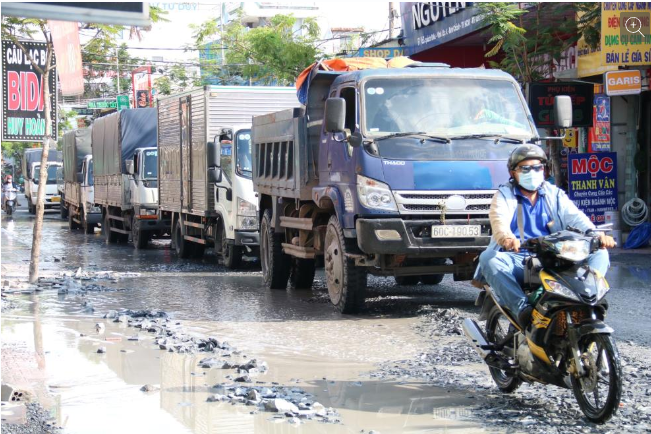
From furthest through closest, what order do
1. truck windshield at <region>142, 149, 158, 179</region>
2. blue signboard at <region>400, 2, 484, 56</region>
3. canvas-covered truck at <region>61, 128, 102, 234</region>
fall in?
1. canvas-covered truck at <region>61, 128, 102, 234</region>
2. truck windshield at <region>142, 149, 158, 179</region>
3. blue signboard at <region>400, 2, 484, 56</region>

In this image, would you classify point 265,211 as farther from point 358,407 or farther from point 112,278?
Answer: point 358,407

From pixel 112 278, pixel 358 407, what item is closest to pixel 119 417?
pixel 358 407

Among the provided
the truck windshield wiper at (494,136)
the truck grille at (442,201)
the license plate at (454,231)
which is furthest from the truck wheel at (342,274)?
the truck windshield wiper at (494,136)

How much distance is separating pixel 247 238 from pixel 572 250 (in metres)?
10.8

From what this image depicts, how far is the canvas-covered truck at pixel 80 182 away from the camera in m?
30.4

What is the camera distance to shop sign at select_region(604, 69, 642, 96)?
18.0 m

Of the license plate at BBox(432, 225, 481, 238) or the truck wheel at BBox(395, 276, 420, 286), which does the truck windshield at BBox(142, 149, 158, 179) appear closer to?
the truck wheel at BBox(395, 276, 420, 286)

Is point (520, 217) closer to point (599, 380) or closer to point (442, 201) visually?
point (599, 380)

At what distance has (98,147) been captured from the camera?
96.7ft

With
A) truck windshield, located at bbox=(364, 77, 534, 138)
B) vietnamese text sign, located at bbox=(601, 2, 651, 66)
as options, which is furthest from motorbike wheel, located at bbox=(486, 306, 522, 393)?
vietnamese text sign, located at bbox=(601, 2, 651, 66)

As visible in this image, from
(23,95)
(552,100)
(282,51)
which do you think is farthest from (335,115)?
(282,51)

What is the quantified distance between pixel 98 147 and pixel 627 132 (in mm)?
15845

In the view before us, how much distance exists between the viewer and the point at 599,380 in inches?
231

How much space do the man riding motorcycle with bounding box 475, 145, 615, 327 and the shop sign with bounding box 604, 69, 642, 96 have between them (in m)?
12.1
